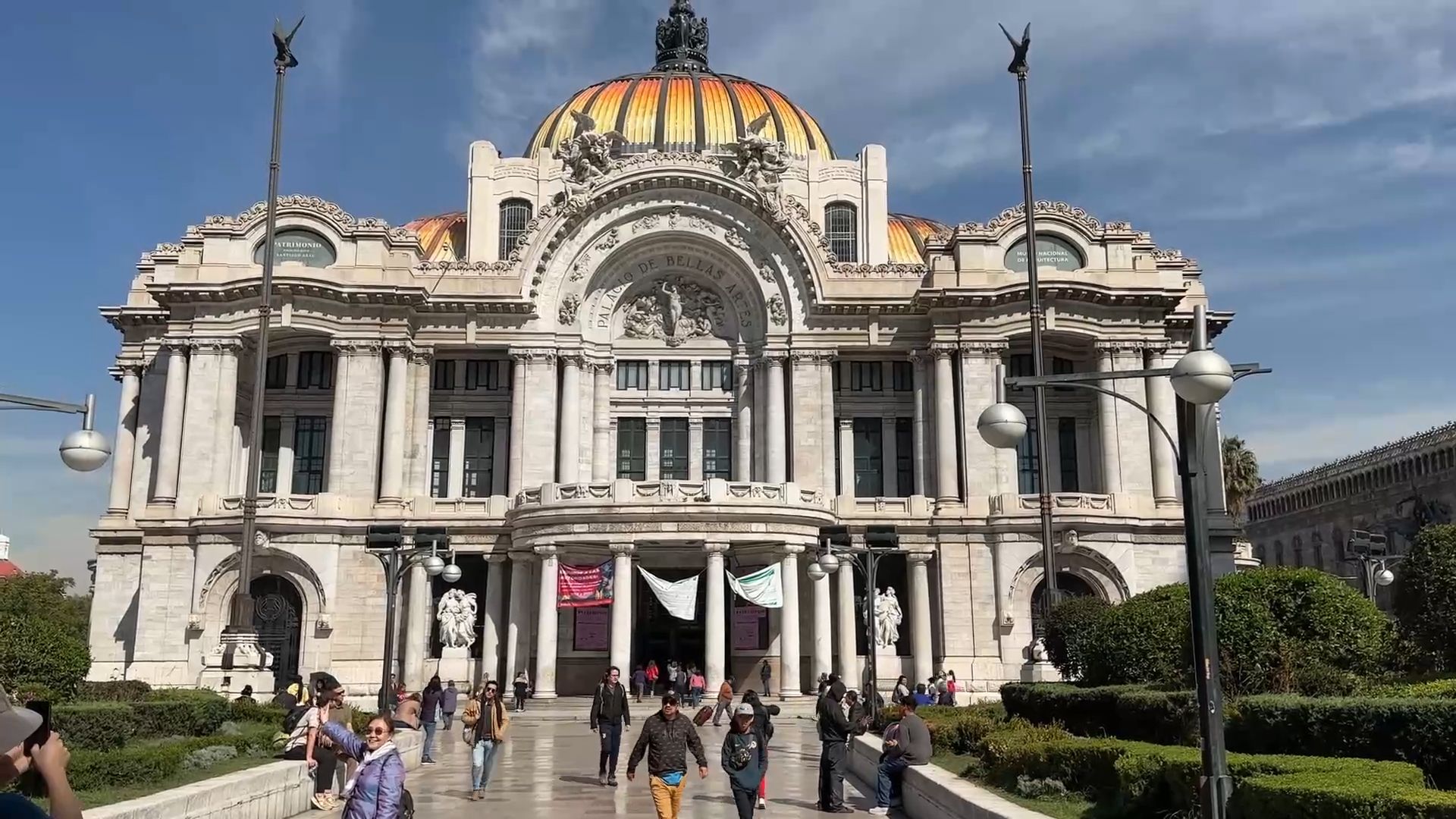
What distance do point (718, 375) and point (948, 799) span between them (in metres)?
38.3

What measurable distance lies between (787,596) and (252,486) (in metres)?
18.6

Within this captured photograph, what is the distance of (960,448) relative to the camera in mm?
49656

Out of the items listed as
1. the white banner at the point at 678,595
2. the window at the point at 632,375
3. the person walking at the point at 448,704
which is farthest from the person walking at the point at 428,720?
the window at the point at 632,375

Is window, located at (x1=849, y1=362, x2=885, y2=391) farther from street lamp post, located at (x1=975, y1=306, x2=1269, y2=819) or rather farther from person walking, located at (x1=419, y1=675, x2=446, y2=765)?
street lamp post, located at (x1=975, y1=306, x2=1269, y2=819)

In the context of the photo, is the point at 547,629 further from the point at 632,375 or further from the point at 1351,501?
the point at 1351,501

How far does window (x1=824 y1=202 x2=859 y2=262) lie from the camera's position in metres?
61.2

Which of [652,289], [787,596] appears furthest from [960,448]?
[652,289]

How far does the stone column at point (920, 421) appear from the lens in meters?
50.5

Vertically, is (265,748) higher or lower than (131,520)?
Answer: lower

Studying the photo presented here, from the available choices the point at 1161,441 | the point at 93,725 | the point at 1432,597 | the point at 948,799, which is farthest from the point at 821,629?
the point at 93,725

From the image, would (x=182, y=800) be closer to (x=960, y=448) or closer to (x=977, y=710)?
(x=977, y=710)

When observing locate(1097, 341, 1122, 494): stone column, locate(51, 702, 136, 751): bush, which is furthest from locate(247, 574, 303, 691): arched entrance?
locate(1097, 341, 1122, 494): stone column

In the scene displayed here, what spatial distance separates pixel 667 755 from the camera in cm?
1564

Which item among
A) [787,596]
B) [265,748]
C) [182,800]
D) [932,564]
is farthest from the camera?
[932,564]
